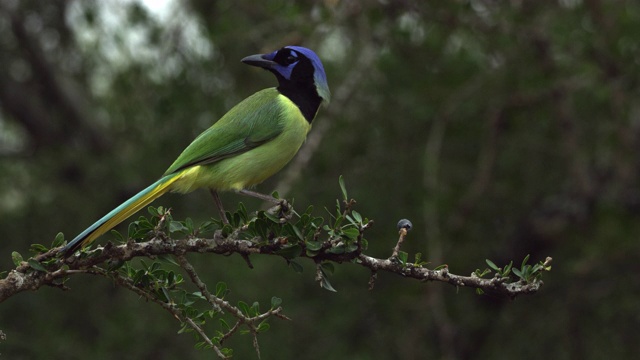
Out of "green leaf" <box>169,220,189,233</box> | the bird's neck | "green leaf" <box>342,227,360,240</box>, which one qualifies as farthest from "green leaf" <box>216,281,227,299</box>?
the bird's neck

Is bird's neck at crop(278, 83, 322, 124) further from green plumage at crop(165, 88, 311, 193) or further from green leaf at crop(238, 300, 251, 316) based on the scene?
green leaf at crop(238, 300, 251, 316)

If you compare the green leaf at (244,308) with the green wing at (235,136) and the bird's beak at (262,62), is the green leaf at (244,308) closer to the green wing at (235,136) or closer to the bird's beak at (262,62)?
the green wing at (235,136)

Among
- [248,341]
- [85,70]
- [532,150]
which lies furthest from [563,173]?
[85,70]

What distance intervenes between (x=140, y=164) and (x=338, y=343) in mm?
1974

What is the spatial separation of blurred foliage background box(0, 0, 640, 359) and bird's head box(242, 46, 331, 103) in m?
1.41

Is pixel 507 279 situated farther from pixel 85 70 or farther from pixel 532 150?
pixel 85 70

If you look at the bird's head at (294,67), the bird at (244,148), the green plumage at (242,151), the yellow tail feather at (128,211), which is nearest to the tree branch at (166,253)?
the yellow tail feather at (128,211)

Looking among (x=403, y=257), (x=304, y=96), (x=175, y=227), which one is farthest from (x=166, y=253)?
(x=304, y=96)

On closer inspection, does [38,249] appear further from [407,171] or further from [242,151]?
[407,171]

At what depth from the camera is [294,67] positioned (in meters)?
4.83

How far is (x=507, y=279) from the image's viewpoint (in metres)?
3.08

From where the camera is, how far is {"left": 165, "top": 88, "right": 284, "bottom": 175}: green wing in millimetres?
4309

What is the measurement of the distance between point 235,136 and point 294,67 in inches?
22.9

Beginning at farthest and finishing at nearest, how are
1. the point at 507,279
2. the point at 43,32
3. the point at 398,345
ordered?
the point at 43,32 < the point at 398,345 < the point at 507,279
